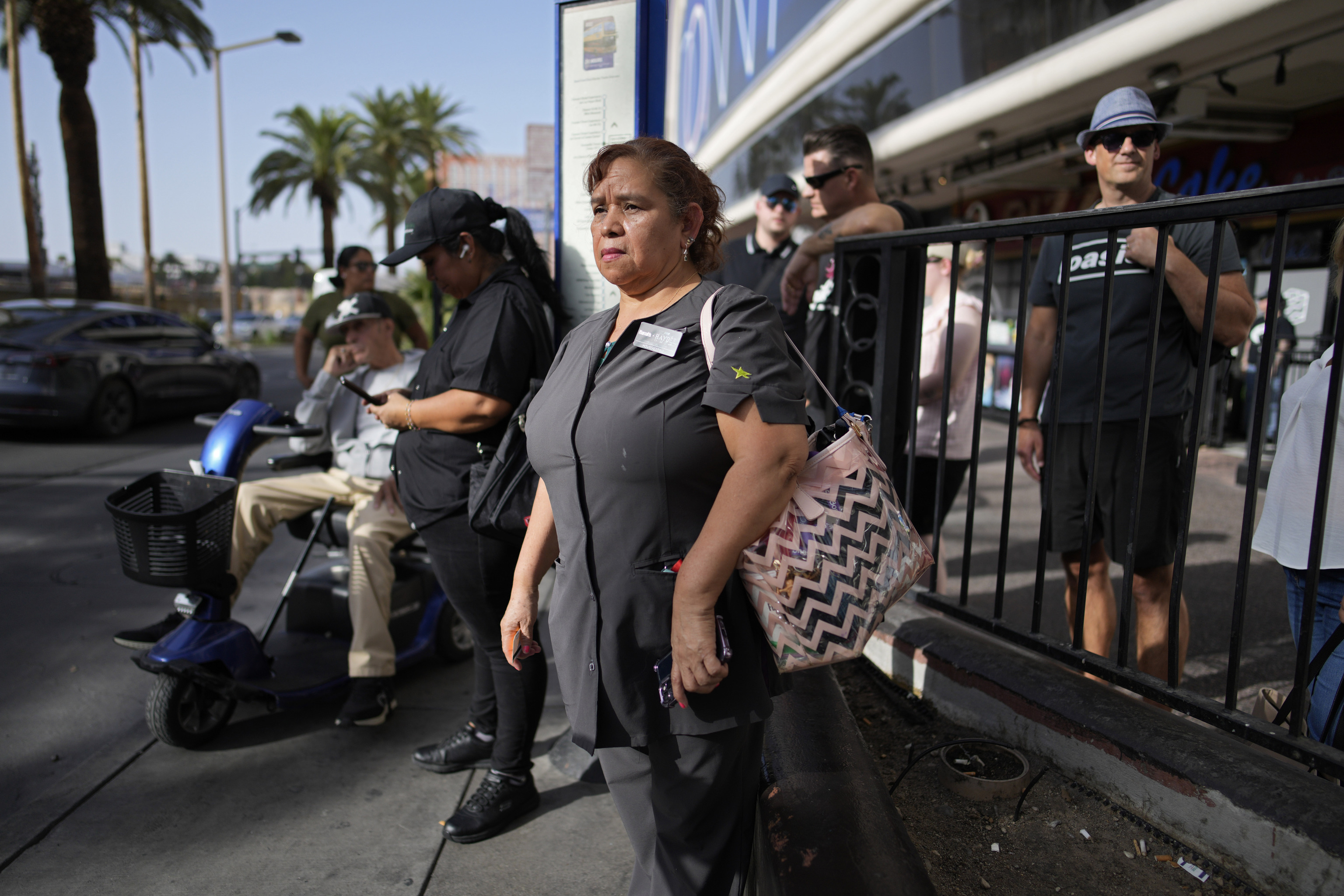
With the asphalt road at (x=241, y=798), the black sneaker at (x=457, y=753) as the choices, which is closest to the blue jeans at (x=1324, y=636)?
the asphalt road at (x=241, y=798)

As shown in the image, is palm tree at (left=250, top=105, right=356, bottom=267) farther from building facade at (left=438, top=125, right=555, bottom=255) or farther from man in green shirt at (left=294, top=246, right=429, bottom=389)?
man in green shirt at (left=294, top=246, right=429, bottom=389)

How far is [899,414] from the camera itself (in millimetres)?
3146

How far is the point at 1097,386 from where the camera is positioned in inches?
91.6

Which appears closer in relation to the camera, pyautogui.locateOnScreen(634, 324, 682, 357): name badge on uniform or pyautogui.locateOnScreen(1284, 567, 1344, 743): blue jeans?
pyautogui.locateOnScreen(634, 324, 682, 357): name badge on uniform

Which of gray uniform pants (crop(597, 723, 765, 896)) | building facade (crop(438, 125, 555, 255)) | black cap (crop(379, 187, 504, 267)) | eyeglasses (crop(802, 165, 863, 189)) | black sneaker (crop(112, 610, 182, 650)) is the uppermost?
building facade (crop(438, 125, 555, 255))

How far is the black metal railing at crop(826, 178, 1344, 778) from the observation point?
188 cm

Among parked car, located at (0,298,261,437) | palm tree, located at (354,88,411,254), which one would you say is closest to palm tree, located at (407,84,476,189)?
palm tree, located at (354,88,411,254)

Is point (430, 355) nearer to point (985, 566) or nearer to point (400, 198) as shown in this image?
point (985, 566)

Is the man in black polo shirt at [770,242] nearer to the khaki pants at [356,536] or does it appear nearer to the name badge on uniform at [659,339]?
the khaki pants at [356,536]

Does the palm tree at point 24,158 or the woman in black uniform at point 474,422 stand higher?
Answer: the palm tree at point 24,158

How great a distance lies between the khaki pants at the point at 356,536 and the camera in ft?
11.4

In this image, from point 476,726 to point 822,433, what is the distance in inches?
81.6

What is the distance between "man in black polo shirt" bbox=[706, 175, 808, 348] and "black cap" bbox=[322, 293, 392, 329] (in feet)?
5.34

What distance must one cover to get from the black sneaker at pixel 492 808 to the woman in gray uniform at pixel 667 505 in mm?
1009
